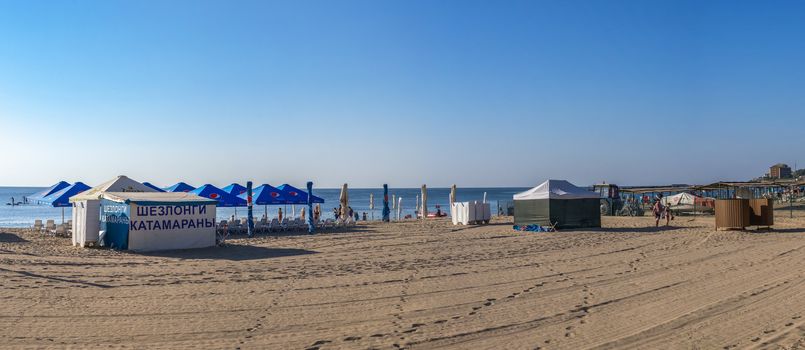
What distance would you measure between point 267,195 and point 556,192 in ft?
35.3

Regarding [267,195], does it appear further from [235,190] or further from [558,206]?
[558,206]

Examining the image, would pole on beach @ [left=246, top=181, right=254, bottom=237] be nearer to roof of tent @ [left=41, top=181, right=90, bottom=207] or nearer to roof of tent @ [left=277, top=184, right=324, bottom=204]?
roof of tent @ [left=277, top=184, right=324, bottom=204]

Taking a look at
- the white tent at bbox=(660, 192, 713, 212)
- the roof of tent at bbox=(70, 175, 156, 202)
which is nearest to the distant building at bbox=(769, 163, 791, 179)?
the white tent at bbox=(660, 192, 713, 212)

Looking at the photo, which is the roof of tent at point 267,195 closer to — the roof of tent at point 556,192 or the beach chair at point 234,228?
the beach chair at point 234,228

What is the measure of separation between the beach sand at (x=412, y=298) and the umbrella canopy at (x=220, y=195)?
20.8ft

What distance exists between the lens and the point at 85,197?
17.5m

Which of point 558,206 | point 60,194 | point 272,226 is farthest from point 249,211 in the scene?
point 558,206

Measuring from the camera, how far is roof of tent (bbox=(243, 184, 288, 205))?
23359 millimetres

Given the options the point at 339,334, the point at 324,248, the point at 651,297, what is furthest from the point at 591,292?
the point at 324,248

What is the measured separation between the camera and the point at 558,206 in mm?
22109

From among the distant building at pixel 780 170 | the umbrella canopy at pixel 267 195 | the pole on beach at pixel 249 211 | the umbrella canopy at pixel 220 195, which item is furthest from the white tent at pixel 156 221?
the distant building at pixel 780 170

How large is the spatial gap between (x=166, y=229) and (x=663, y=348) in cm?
1335

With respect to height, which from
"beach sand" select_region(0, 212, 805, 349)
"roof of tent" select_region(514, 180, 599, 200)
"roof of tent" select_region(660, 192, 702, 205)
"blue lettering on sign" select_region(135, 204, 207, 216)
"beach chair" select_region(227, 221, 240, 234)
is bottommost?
"beach sand" select_region(0, 212, 805, 349)

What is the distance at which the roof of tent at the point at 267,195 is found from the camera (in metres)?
23.4
